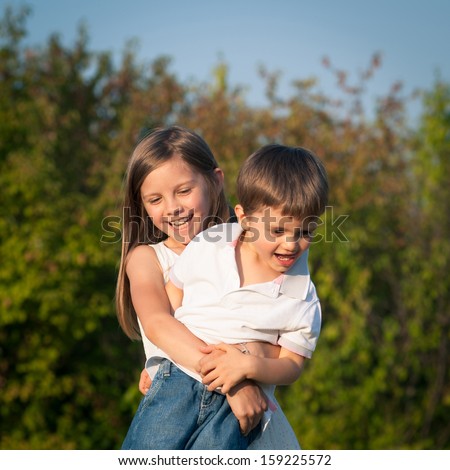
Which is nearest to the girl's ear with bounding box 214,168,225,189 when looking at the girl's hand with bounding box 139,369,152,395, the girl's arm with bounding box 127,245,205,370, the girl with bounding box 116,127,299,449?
the girl with bounding box 116,127,299,449

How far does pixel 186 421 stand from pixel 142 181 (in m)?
0.85

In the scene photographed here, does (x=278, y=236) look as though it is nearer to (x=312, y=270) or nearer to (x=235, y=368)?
(x=235, y=368)

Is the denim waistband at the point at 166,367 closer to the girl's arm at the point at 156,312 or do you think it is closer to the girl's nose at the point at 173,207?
the girl's arm at the point at 156,312

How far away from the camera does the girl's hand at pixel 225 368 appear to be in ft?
7.01

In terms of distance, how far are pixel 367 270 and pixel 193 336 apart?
5.73m

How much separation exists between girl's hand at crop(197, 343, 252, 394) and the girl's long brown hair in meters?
0.63

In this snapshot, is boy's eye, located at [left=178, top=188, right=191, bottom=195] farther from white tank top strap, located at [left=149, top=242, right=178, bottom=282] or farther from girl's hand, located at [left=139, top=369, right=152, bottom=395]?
girl's hand, located at [left=139, top=369, right=152, bottom=395]

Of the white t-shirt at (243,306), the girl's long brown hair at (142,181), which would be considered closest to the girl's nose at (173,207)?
the girl's long brown hair at (142,181)

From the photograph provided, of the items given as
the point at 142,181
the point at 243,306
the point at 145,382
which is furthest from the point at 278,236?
the point at 145,382

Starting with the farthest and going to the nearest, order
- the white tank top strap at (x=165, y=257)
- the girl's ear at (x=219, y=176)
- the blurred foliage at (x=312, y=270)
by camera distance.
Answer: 1. the blurred foliage at (x=312, y=270)
2. the girl's ear at (x=219, y=176)
3. the white tank top strap at (x=165, y=257)

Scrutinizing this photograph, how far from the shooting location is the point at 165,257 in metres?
2.56

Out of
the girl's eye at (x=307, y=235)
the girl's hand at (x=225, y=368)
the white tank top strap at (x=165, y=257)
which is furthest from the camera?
the white tank top strap at (x=165, y=257)

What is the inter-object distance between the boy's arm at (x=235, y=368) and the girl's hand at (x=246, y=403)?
0.13ft

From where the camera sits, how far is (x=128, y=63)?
31.8 ft
